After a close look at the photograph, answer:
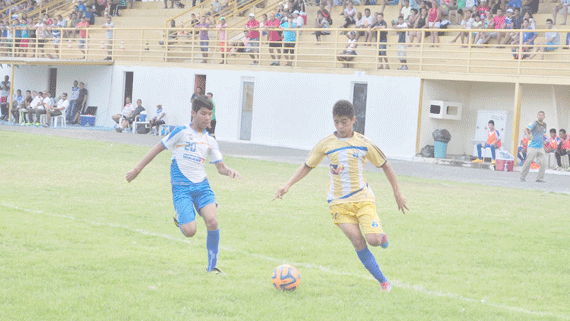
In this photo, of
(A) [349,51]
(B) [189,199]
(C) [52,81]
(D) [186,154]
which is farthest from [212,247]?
(C) [52,81]

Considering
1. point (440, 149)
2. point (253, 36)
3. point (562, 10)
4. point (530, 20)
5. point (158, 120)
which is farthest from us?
point (158, 120)

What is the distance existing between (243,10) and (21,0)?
19.4 meters

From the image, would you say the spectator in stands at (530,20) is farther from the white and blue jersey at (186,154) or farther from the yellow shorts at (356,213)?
the yellow shorts at (356,213)

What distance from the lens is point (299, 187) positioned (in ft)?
54.1

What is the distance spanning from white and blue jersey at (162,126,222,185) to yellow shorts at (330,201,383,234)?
1546 millimetres

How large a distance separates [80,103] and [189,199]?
32484 millimetres

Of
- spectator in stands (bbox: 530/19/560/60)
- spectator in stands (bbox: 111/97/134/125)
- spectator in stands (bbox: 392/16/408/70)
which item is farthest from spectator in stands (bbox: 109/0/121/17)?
spectator in stands (bbox: 530/19/560/60)

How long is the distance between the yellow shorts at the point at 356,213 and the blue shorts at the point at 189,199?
1.41 meters

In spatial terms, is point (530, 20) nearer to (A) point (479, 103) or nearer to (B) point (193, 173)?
(A) point (479, 103)

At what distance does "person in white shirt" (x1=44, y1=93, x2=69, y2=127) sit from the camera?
118 feet

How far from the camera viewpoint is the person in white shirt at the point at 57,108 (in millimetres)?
35938

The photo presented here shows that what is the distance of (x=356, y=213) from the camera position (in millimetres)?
7266

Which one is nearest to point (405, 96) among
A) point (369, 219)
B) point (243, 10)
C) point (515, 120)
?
point (515, 120)

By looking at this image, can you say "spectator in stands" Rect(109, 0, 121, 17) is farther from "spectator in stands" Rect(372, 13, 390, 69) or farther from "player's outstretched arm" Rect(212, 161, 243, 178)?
"player's outstretched arm" Rect(212, 161, 243, 178)
